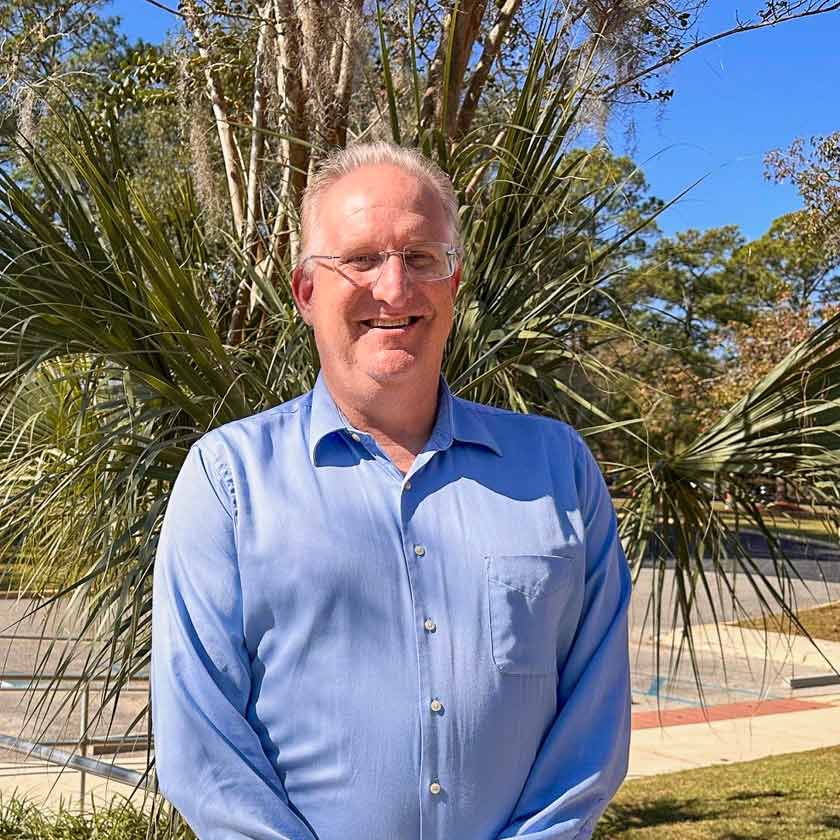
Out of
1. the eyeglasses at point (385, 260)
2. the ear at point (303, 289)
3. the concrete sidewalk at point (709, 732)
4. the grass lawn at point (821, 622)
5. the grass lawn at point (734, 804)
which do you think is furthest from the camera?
the grass lawn at point (821, 622)

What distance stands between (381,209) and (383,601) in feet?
2.18

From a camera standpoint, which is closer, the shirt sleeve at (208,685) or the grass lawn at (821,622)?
the shirt sleeve at (208,685)

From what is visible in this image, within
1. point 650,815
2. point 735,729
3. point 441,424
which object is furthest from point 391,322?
point 735,729

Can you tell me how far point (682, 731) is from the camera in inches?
384

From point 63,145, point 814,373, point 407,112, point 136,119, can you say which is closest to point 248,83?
point 407,112

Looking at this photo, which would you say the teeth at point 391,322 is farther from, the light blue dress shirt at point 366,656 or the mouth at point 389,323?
the light blue dress shirt at point 366,656

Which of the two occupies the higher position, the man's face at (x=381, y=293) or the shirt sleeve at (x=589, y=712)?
the man's face at (x=381, y=293)

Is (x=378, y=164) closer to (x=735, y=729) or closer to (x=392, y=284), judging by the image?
(x=392, y=284)

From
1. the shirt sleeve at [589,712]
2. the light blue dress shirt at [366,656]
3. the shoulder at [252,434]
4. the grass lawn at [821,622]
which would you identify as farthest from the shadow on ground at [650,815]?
the grass lawn at [821,622]

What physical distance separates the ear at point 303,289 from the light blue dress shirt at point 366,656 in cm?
26

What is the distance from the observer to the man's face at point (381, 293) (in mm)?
2088

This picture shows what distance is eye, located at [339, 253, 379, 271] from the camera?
2.11 metres

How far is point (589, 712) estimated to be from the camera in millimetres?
2074

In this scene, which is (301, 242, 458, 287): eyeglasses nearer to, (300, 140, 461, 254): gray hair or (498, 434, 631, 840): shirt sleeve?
(300, 140, 461, 254): gray hair
